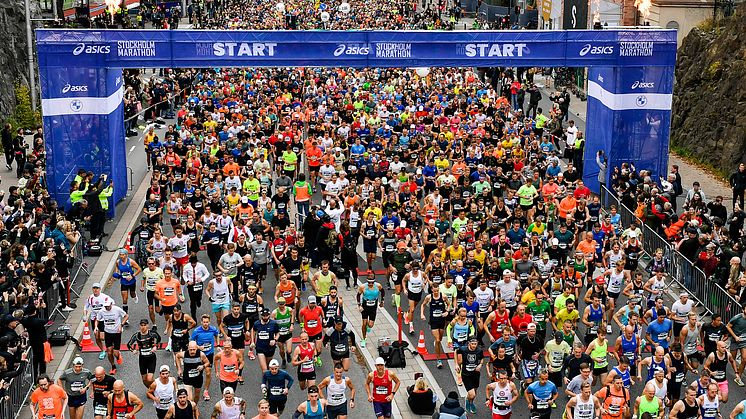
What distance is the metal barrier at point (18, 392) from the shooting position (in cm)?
1508

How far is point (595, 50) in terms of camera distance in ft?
94.1

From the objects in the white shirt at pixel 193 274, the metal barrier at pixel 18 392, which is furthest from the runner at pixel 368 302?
the metal barrier at pixel 18 392

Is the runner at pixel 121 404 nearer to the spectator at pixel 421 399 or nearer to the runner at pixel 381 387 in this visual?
the runner at pixel 381 387

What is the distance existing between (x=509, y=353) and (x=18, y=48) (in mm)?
34726

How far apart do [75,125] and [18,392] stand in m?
13.1

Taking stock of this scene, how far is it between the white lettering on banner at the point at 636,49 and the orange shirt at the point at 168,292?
49.3ft

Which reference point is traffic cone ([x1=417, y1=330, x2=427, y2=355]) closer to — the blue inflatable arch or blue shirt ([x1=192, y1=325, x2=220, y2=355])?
blue shirt ([x1=192, y1=325, x2=220, y2=355])

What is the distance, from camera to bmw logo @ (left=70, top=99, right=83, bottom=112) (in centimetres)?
2778

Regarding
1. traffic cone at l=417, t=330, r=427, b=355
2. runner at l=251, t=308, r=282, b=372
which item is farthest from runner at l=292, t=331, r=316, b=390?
traffic cone at l=417, t=330, r=427, b=355

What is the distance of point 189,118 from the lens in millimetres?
34250

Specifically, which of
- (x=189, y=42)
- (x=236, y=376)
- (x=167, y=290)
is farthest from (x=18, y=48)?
(x=236, y=376)

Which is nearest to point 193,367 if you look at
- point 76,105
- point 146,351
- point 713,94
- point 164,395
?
point 146,351

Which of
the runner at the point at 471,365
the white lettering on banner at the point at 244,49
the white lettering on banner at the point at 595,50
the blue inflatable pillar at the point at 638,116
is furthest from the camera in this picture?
the blue inflatable pillar at the point at 638,116

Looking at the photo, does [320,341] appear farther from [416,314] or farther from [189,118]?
[189,118]
